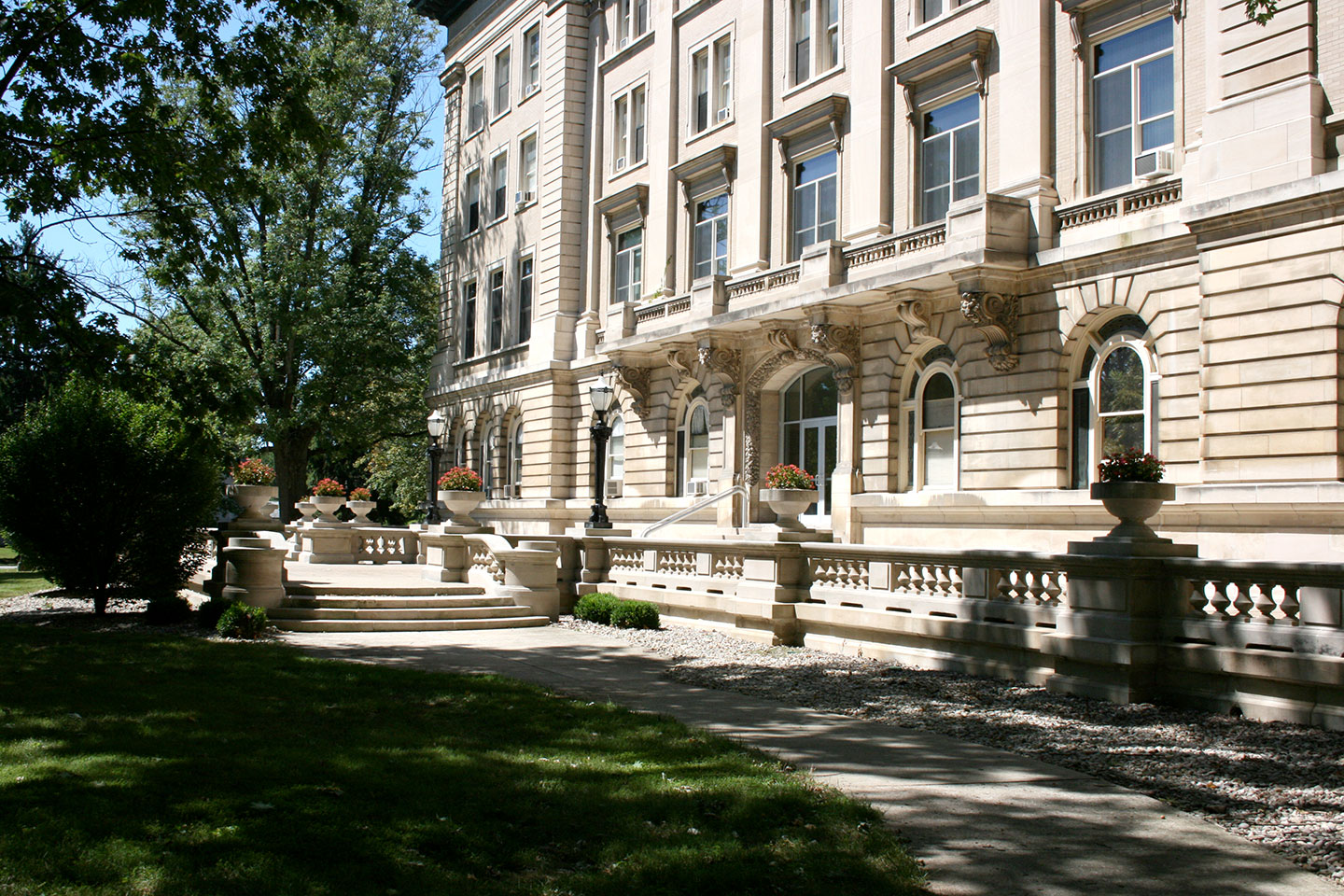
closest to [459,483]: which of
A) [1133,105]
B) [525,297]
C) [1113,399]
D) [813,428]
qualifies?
[813,428]

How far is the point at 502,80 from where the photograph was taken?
41.4 metres

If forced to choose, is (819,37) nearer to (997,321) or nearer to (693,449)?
(997,321)

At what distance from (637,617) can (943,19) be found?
14.4 m

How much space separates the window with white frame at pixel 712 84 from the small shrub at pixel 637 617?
1632 centimetres

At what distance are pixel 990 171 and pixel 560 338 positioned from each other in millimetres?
17267

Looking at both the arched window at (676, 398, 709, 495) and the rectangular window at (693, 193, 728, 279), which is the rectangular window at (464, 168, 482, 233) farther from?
the arched window at (676, 398, 709, 495)

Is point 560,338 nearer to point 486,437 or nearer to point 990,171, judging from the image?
point 486,437

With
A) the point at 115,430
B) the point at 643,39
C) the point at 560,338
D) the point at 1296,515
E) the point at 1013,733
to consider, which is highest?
the point at 643,39

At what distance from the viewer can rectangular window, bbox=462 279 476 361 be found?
42.5 meters

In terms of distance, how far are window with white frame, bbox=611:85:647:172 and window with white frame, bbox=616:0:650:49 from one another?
69.6 inches

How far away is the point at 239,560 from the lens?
17734mm

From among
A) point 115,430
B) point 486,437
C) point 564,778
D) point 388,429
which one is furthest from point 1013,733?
point 388,429

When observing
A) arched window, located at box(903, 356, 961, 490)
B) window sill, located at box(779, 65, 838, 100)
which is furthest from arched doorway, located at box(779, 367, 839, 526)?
window sill, located at box(779, 65, 838, 100)

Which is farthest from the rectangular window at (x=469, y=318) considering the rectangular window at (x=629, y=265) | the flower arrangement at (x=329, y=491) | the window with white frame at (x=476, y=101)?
the flower arrangement at (x=329, y=491)
